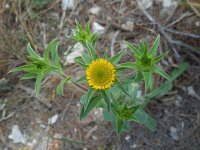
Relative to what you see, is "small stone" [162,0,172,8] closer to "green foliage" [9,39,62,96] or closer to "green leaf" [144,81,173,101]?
"green leaf" [144,81,173,101]

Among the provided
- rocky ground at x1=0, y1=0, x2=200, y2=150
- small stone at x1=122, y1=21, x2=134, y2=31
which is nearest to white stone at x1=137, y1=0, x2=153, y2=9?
rocky ground at x1=0, y1=0, x2=200, y2=150

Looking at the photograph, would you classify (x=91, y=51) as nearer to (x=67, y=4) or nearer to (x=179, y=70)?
(x=179, y=70)

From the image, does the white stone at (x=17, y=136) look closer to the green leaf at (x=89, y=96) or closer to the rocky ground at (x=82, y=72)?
the rocky ground at (x=82, y=72)

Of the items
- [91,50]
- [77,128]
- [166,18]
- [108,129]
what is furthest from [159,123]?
[91,50]

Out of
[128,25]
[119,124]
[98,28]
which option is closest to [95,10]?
Result: [98,28]

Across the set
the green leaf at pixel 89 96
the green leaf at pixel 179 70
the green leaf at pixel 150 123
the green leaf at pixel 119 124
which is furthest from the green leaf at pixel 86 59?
the green leaf at pixel 179 70

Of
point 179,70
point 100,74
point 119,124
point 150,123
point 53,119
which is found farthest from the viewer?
point 53,119

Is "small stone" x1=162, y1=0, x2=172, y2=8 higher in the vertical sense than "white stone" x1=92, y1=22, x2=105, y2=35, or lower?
higher

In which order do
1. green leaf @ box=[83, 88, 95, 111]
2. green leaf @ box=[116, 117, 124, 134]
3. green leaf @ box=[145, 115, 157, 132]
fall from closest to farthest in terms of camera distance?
green leaf @ box=[83, 88, 95, 111]
green leaf @ box=[116, 117, 124, 134]
green leaf @ box=[145, 115, 157, 132]

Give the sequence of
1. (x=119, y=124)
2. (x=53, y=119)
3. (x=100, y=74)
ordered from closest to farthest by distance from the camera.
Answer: (x=100, y=74)
(x=119, y=124)
(x=53, y=119)

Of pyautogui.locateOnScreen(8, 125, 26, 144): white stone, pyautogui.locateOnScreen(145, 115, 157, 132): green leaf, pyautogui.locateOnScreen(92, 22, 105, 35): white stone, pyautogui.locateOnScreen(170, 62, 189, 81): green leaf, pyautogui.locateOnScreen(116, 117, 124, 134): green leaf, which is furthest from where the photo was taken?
pyautogui.locateOnScreen(92, 22, 105, 35): white stone
